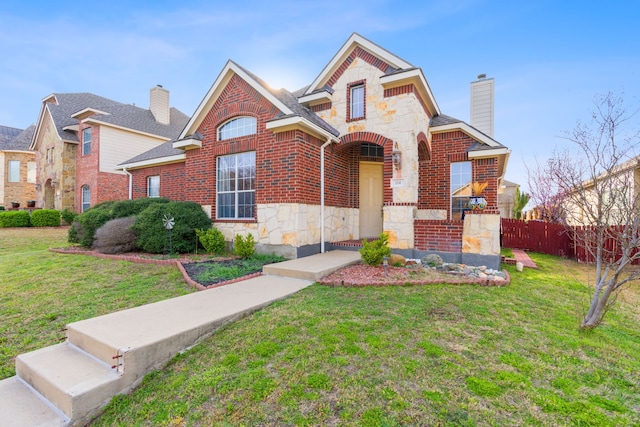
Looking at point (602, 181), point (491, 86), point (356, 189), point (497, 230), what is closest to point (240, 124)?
point (356, 189)

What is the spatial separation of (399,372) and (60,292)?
20.3 feet

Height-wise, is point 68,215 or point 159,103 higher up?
point 159,103

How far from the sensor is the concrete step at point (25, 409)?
235 centimetres

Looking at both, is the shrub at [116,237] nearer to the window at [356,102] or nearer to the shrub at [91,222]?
the shrub at [91,222]

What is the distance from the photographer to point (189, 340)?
10.9ft

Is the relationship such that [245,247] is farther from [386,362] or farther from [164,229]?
[386,362]

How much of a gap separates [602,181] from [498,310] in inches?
92.1

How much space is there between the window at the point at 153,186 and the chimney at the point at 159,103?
9245 mm

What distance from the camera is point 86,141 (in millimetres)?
18109

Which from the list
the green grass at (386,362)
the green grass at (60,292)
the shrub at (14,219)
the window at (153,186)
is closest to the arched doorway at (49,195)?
the shrub at (14,219)

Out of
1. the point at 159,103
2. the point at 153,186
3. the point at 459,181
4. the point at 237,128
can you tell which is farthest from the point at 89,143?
the point at 459,181

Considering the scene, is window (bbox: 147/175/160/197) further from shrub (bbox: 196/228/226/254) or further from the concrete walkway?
the concrete walkway

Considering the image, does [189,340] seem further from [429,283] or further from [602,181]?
[602,181]

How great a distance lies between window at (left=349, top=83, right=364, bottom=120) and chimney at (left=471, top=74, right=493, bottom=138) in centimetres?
628
